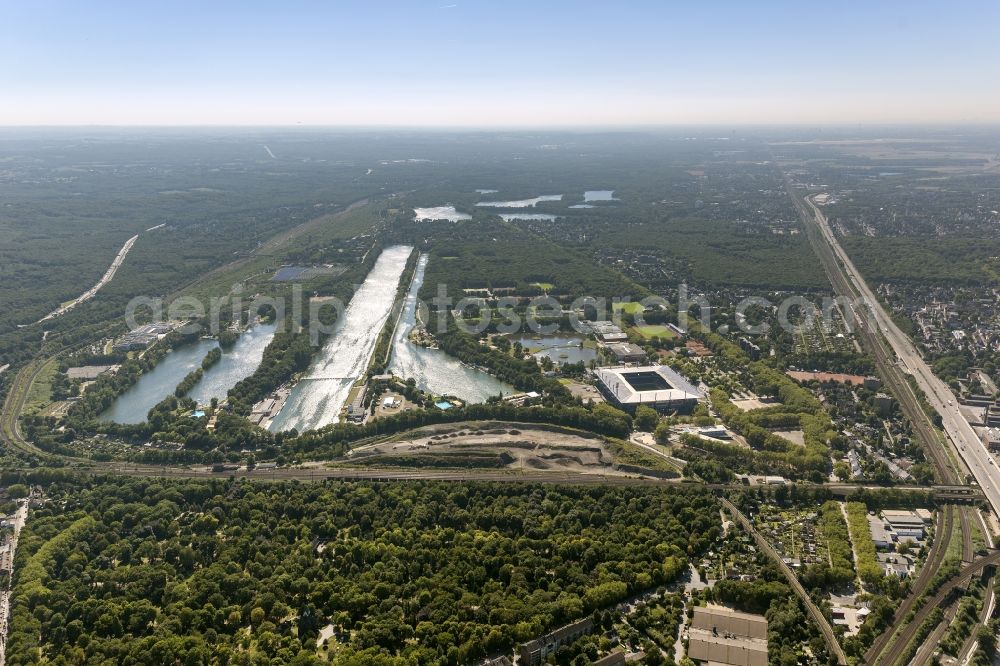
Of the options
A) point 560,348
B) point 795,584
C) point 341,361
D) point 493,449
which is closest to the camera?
Answer: point 795,584

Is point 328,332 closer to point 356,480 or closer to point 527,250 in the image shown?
point 356,480

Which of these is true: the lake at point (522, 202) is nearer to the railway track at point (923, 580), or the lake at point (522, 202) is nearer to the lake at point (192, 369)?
the lake at point (192, 369)

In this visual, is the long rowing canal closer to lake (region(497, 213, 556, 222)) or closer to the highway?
the highway

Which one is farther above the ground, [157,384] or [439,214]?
[439,214]

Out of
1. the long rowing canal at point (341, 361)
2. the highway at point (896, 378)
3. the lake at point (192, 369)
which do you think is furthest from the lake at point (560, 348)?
the lake at point (192, 369)

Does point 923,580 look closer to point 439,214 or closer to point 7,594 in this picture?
point 7,594

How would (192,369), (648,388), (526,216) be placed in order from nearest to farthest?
(648,388) → (192,369) → (526,216)

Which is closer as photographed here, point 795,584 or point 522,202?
point 795,584

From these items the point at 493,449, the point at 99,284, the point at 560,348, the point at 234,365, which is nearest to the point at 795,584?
the point at 493,449

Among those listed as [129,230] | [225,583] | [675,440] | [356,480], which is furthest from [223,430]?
[129,230]
